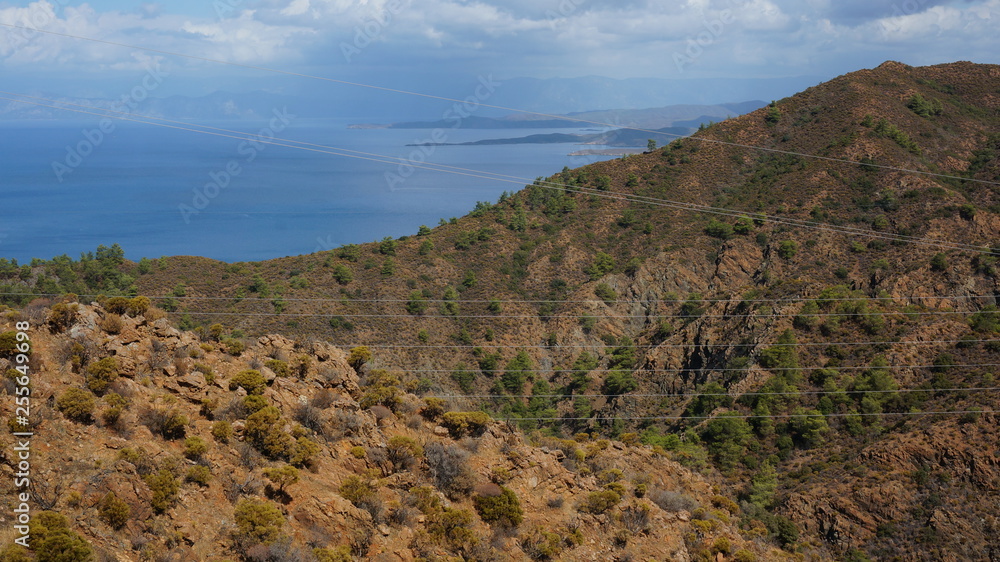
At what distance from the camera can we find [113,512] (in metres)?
11.5

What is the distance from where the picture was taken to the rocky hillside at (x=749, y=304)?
2838 centimetres

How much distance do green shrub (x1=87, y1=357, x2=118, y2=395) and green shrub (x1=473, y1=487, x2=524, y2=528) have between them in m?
A: 8.46

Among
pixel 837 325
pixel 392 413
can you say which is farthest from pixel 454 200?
pixel 392 413

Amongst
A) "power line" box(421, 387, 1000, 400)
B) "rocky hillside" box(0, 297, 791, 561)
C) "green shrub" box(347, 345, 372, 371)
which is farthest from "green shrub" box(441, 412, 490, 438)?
"power line" box(421, 387, 1000, 400)

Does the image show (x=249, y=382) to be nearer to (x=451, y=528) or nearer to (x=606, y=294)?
(x=451, y=528)

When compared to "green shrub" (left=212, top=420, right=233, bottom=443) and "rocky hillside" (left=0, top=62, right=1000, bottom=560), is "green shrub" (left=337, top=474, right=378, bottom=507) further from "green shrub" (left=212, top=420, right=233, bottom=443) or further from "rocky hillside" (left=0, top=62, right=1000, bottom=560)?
"rocky hillside" (left=0, top=62, right=1000, bottom=560)

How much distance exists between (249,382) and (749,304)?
113ft

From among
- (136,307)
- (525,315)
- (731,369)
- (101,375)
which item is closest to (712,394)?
(731,369)

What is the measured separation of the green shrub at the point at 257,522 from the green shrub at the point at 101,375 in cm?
424

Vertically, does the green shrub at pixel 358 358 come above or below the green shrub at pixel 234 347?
below

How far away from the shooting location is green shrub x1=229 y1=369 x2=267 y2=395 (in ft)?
54.2

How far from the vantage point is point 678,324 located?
49.0 metres

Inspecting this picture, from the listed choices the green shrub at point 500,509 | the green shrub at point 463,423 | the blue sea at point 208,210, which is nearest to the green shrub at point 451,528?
the green shrub at point 500,509

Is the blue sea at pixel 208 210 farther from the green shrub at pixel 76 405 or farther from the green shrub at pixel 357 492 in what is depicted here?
the green shrub at pixel 76 405
